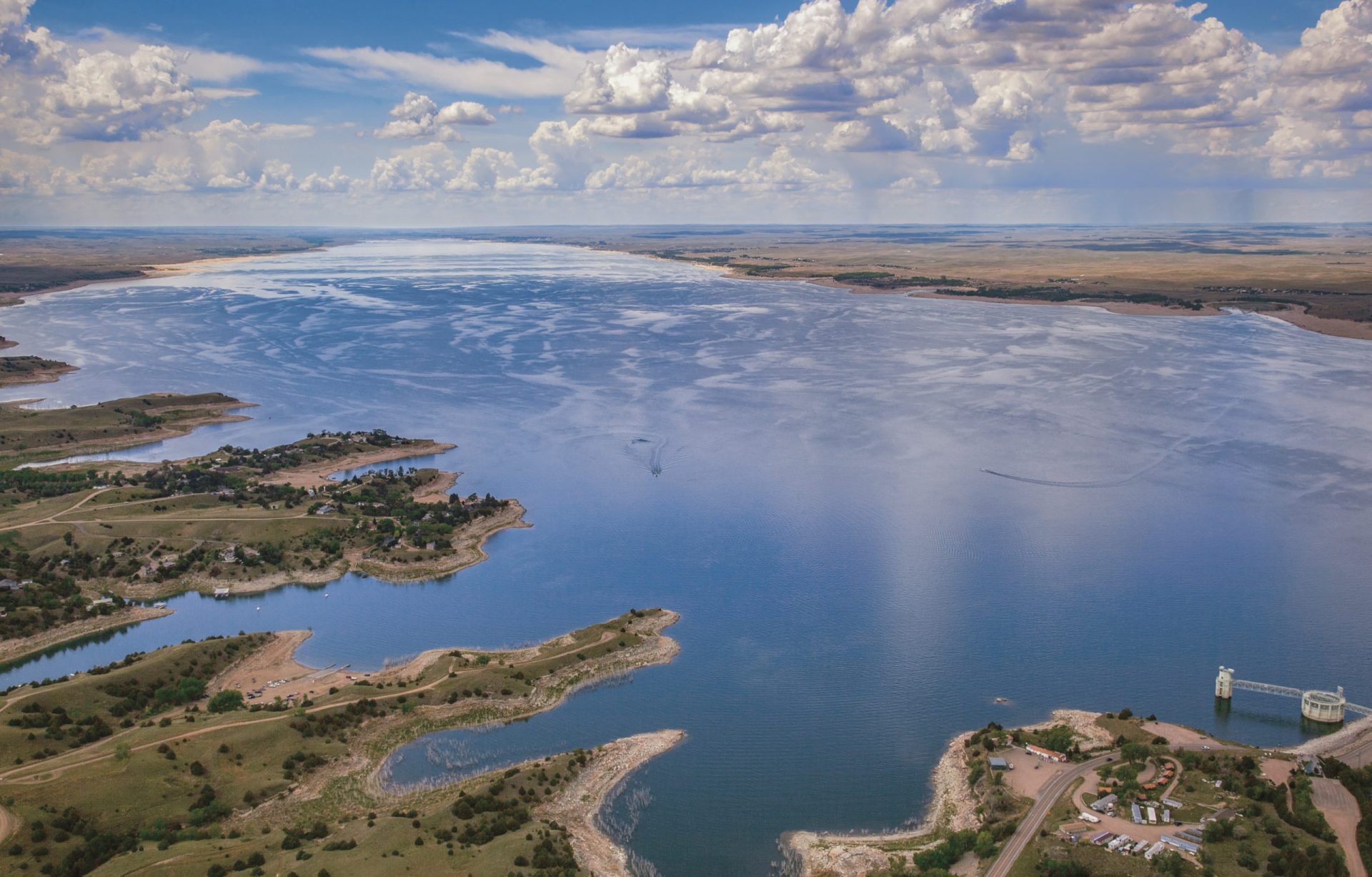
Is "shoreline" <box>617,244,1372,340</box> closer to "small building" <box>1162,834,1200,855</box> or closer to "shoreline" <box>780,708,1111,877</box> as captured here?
"shoreline" <box>780,708,1111,877</box>

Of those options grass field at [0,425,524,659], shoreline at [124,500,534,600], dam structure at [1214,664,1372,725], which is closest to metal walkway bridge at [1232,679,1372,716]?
dam structure at [1214,664,1372,725]

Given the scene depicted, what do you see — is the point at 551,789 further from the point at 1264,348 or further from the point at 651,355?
the point at 1264,348

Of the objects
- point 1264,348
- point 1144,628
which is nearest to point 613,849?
point 1144,628

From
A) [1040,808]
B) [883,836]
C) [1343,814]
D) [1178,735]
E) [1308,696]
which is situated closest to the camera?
[1343,814]

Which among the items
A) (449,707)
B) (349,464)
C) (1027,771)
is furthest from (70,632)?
(1027,771)

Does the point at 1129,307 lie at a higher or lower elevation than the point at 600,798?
higher

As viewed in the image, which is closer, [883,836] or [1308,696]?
[883,836]

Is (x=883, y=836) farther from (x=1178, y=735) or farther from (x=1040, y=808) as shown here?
(x=1178, y=735)

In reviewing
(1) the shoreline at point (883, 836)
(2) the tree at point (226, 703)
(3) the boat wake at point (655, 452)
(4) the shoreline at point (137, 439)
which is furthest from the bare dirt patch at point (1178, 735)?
(4) the shoreline at point (137, 439)
